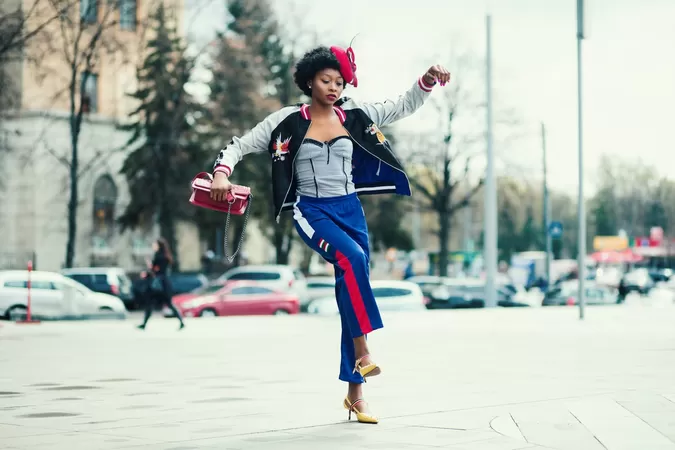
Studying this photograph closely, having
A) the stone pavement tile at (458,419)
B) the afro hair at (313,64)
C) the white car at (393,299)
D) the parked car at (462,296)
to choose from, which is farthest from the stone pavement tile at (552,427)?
the parked car at (462,296)

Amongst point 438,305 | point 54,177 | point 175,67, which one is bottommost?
point 438,305

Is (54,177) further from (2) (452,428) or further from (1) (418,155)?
(2) (452,428)

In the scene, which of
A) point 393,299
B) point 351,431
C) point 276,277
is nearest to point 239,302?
point 393,299

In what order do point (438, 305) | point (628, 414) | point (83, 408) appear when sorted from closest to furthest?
point (628, 414), point (83, 408), point (438, 305)

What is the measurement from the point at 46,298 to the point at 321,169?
77.1 feet

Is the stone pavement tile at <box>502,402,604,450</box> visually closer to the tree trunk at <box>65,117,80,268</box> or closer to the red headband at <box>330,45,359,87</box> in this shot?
the red headband at <box>330,45,359,87</box>

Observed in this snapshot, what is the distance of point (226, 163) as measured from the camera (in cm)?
668

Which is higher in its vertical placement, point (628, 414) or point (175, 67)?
point (175, 67)

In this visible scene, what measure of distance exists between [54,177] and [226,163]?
157 feet

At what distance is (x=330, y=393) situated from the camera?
28.2 feet

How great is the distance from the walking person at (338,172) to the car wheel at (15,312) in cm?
2310

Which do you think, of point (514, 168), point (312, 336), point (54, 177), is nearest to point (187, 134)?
point (54, 177)

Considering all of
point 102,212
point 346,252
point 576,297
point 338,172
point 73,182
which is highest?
point 73,182

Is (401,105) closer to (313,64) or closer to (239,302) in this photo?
(313,64)
